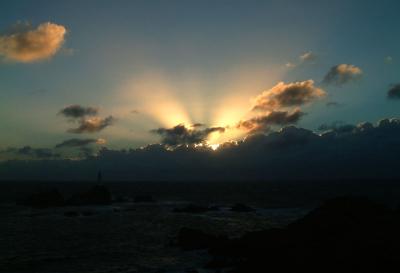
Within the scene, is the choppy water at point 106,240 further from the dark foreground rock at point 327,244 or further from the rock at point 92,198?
the rock at point 92,198

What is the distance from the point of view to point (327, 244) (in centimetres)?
4069

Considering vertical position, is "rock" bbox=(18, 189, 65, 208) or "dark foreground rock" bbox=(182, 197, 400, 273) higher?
"rock" bbox=(18, 189, 65, 208)

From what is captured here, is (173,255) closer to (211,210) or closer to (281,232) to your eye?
→ (281,232)

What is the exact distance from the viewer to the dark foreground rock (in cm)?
3428

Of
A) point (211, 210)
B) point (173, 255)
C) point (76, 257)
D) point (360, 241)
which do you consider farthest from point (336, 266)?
point (211, 210)

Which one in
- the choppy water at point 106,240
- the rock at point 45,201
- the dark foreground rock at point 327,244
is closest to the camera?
the dark foreground rock at point 327,244

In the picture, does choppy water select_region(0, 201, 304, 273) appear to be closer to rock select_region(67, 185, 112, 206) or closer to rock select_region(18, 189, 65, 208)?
rock select_region(18, 189, 65, 208)

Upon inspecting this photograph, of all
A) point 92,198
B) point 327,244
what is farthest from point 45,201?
Answer: point 327,244

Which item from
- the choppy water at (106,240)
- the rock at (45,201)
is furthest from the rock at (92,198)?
the choppy water at (106,240)

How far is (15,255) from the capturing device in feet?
166

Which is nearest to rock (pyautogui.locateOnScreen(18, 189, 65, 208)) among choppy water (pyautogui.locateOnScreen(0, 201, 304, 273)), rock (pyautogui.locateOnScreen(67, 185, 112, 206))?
rock (pyautogui.locateOnScreen(67, 185, 112, 206))

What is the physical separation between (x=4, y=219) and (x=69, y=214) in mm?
14927

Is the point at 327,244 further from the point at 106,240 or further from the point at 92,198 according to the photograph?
the point at 92,198

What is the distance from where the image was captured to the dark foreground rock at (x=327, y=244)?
34281 millimetres
